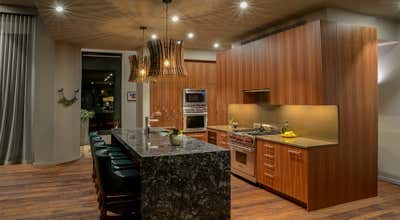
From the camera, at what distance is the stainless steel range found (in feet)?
15.6

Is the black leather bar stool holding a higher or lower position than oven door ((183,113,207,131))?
lower

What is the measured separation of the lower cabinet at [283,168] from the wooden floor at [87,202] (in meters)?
0.19

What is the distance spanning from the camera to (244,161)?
5.02 metres

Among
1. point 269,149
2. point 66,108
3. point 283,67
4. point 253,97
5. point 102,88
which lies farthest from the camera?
point 102,88

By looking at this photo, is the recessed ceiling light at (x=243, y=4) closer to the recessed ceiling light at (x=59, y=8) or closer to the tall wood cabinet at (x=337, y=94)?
the tall wood cabinet at (x=337, y=94)

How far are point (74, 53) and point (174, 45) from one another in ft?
13.7

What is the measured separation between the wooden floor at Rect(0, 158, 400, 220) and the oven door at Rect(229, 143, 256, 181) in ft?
0.56

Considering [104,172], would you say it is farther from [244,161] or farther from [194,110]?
[194,110]

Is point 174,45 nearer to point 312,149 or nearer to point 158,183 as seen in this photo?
point 158,183

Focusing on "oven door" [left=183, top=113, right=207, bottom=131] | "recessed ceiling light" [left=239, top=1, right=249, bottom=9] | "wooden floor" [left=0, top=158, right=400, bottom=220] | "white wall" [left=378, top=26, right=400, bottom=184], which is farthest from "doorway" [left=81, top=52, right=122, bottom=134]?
"white wall" [left=378, top=26, right=400, bottom=184]

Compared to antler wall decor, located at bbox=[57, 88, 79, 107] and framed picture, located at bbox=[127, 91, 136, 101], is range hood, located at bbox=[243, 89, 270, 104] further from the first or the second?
framed picture, located at bbox=[127, 91, 136, 101]

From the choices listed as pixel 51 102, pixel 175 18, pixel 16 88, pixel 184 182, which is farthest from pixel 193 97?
pixel 184 182

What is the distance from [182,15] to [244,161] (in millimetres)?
2722

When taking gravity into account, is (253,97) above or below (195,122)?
above
